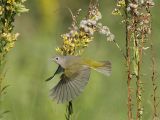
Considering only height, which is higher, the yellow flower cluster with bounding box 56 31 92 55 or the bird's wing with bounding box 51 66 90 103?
the yellow flower cluster with bounding box 56 31 92 55

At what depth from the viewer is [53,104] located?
24.3 feet

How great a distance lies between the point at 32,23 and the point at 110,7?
185 cm

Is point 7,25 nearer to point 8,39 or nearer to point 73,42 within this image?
point 8,39

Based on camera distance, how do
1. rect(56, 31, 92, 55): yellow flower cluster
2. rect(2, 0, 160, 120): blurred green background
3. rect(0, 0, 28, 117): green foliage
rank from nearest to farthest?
rect(56, 31, 92, 55): yellow flower cluster → rect(0, 0, 28, 117): green foliage → rect(2, 0, 160, 120): blurred green background

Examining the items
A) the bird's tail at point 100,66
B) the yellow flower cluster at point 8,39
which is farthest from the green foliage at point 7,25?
the bird's tail at point 100,66

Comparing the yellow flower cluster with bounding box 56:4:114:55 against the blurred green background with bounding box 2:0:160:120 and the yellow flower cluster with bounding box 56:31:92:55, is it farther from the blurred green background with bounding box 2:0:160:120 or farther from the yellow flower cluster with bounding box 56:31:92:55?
the blurred green background with bounding box 2:0:160:120

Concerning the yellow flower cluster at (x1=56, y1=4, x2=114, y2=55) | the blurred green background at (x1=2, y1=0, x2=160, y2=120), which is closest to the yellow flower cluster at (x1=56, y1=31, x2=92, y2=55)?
the yellow flower cluster at (x1=56, y1=4, x2=114, y2=55)

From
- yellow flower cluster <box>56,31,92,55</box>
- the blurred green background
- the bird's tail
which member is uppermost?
the blurred green background

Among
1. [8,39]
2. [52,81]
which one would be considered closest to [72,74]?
[8,39]

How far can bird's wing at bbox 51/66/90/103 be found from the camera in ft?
14.2

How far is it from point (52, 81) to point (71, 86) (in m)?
3.48

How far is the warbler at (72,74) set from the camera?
4.35m

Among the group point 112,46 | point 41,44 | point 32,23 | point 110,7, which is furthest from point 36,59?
point 32,23

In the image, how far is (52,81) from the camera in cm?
789
